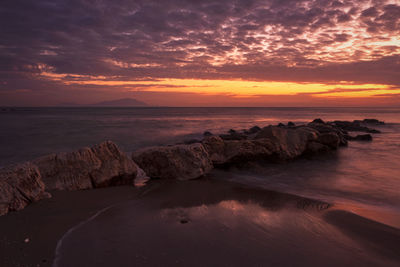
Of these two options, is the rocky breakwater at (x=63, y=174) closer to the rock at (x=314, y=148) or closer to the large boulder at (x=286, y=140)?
the large boulder at (x=286, y=140)

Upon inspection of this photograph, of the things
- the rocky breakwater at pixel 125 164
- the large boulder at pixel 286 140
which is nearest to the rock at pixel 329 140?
the large boulder at pixel 286 140

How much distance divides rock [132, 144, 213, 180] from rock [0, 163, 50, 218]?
261 centimetres

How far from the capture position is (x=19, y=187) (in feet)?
14.6

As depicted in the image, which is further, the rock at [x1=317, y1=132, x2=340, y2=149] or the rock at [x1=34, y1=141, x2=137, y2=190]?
the rock at [x1=317, y1=132, x2=340, y2=149]

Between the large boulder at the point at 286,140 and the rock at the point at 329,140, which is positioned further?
the rock at the point at 329,140

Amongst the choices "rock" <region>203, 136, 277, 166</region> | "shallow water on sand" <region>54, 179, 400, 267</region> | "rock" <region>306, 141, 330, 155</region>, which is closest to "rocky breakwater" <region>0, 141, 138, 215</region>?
"shallow water on sand" <region>54, 179, 400, 267</region>

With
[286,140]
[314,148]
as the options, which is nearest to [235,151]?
[286,140]

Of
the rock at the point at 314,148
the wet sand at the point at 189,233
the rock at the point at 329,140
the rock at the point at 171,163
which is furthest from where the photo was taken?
the rock at the point at 329,140

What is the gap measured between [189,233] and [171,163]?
3296 mm

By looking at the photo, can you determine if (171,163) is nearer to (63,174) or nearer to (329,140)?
(63,174)

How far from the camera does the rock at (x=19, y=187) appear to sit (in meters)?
4.19

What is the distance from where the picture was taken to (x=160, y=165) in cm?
696

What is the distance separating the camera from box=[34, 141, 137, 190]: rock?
555cm

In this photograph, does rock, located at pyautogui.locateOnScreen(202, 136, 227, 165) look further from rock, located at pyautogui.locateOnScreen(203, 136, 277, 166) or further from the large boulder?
the large boulder
